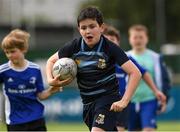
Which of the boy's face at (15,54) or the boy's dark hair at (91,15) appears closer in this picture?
the boy's dark hair at (91,15)

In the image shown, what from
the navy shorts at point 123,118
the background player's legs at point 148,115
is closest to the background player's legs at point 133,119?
the background player's legs at point 148,115

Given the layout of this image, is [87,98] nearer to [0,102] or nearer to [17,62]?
[17,62]

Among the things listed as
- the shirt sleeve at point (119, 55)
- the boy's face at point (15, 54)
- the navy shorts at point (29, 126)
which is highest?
the shirt sleeve at point (119, 55)

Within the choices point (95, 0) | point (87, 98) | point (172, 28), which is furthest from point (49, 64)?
point (95, 0)

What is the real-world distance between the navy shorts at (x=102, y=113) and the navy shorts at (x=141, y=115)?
3.45 meters

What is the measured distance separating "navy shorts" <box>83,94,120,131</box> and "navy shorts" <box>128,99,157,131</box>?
3453 millimetres

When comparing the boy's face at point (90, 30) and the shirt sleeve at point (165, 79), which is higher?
the boy's face at point (90, 30)

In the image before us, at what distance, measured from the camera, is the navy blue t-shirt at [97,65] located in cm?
965

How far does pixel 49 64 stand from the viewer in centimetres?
1004

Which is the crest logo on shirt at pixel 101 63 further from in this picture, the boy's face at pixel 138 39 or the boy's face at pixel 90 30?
the boy's face at pixel 138 39

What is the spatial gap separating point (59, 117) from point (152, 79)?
1056cm

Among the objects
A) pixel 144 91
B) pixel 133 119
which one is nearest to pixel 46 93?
pixel 133 119

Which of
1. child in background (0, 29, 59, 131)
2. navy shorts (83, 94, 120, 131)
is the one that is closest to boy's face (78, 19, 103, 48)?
navy shorts (83, 94, 120, 131)

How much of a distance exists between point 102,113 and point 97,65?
601 mm
